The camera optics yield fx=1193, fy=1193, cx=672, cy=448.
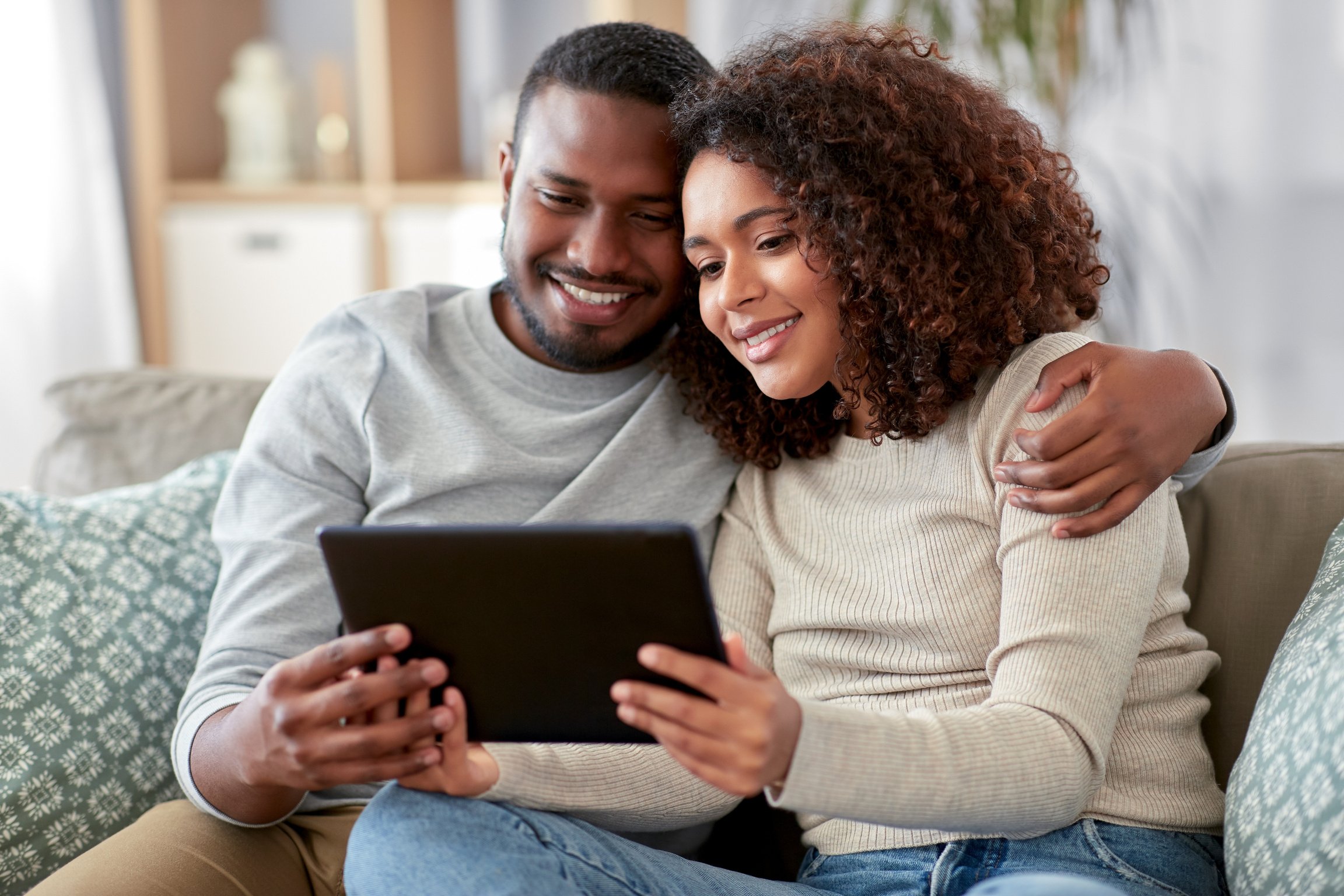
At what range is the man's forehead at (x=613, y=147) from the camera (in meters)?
1.29

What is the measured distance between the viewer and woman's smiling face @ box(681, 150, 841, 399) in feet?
3.77

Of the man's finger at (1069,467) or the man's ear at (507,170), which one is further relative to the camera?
the man's ear at (507,170)

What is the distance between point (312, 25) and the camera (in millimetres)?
3176

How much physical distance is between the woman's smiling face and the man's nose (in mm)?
124

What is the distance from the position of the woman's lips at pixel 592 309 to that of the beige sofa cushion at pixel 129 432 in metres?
0.55

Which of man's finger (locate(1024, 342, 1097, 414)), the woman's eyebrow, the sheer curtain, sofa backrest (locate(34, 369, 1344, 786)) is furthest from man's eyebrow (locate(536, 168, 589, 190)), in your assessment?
the sheer curtain

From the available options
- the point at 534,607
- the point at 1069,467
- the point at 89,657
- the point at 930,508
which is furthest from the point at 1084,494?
the point at 89,657

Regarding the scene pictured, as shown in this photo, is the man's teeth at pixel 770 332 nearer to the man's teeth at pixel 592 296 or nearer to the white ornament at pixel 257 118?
the man's teeth at pixel 592 296

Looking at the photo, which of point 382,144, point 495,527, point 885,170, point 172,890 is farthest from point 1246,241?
point 172,890

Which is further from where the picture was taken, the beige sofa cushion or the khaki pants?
the beige sofa cushion

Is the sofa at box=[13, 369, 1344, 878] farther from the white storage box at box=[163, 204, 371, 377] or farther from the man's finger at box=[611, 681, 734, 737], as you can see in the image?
the white storage box at box=[163, 204, 371, 377]

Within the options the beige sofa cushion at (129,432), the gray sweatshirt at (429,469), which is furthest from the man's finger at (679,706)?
the beige sofa cushion at (129,432)

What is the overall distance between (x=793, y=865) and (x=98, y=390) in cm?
112

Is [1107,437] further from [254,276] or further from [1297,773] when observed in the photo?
[254,276]
